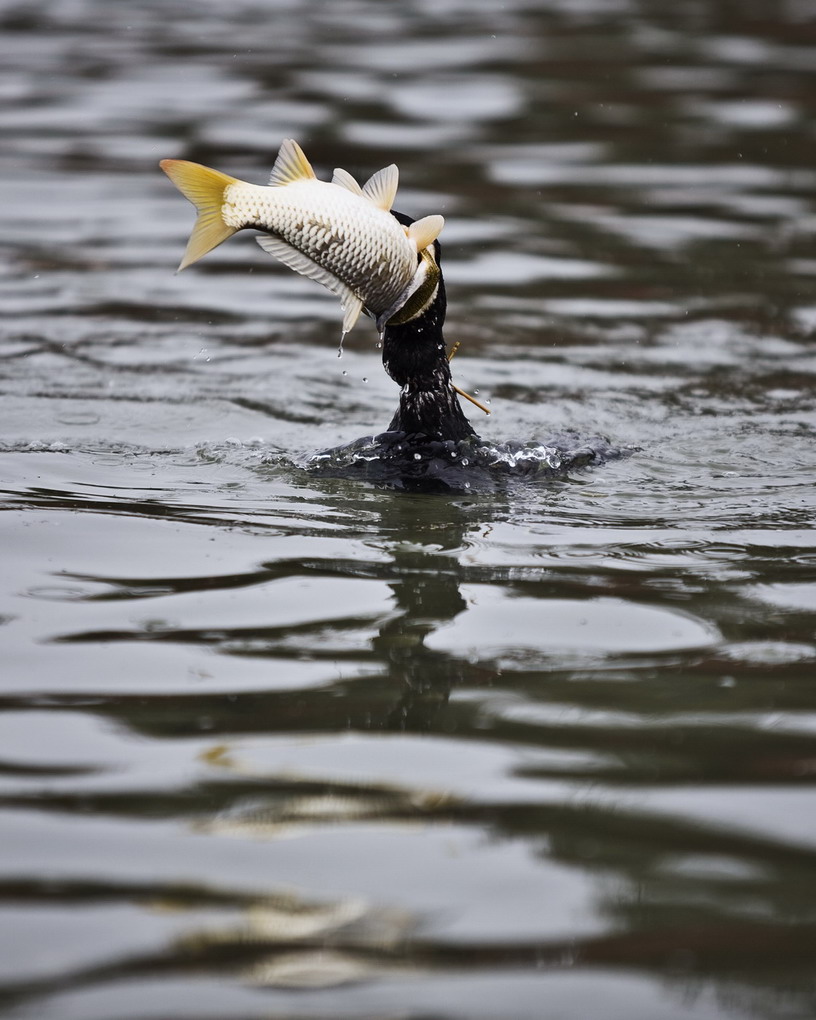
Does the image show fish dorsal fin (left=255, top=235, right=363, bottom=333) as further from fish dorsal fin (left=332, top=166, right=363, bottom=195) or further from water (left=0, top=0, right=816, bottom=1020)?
water (left=0, top=0, right=816, bottom=1020)

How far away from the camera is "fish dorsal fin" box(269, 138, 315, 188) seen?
4531mm

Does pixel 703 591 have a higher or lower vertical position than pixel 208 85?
lower

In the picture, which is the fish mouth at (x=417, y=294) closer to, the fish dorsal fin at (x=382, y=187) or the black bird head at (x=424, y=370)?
the black bird head at (x=424, y=370)

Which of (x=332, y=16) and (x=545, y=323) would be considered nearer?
(x=545, y=323)

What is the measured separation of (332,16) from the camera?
17188 mm

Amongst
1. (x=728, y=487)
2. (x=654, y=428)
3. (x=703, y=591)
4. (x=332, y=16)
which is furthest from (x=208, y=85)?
(x=703, y=591)

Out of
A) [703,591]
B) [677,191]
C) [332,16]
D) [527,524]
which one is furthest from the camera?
[332,16]

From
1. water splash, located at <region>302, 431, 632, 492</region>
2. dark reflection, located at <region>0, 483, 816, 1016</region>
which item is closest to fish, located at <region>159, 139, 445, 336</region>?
water splash, located at <region>302, 431, 632, 492</region>

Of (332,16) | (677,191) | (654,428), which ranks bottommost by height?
(654,428)

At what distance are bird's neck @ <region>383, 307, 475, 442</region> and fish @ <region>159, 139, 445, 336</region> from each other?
46 cm

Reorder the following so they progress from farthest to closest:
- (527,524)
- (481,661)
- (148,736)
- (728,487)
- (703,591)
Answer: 1. (728,487)
2. (527,524)
3. (703,591)
4. (481,661)
5. (148,736)

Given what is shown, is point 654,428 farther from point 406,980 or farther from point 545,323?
point 406,980

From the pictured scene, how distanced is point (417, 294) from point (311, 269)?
48 cm

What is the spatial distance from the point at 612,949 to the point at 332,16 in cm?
1631
